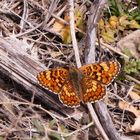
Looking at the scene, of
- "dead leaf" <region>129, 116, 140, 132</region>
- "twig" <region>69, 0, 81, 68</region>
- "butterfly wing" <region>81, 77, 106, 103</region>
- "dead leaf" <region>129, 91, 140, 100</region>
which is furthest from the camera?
"dead leaf" <region>129, 91, 140, 100</region>

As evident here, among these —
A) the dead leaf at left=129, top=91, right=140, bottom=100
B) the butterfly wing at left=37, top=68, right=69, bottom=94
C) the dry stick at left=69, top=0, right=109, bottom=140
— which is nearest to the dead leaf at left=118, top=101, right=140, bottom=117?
the dead leaf at left=129, top=91, right=140, bottom=100

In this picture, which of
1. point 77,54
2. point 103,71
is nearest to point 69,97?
point 103,71

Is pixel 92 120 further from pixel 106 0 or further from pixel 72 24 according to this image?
pixel 106 0

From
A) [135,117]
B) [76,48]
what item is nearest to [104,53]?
[76,48]

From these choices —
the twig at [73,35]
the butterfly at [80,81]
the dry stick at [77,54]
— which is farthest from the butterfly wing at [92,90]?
the twig at [73,35]

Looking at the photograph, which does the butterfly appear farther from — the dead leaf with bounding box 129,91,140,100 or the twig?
the dead leaf with bounding box 129,91,140,100

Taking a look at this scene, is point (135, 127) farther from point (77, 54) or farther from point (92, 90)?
point (77, 54)
